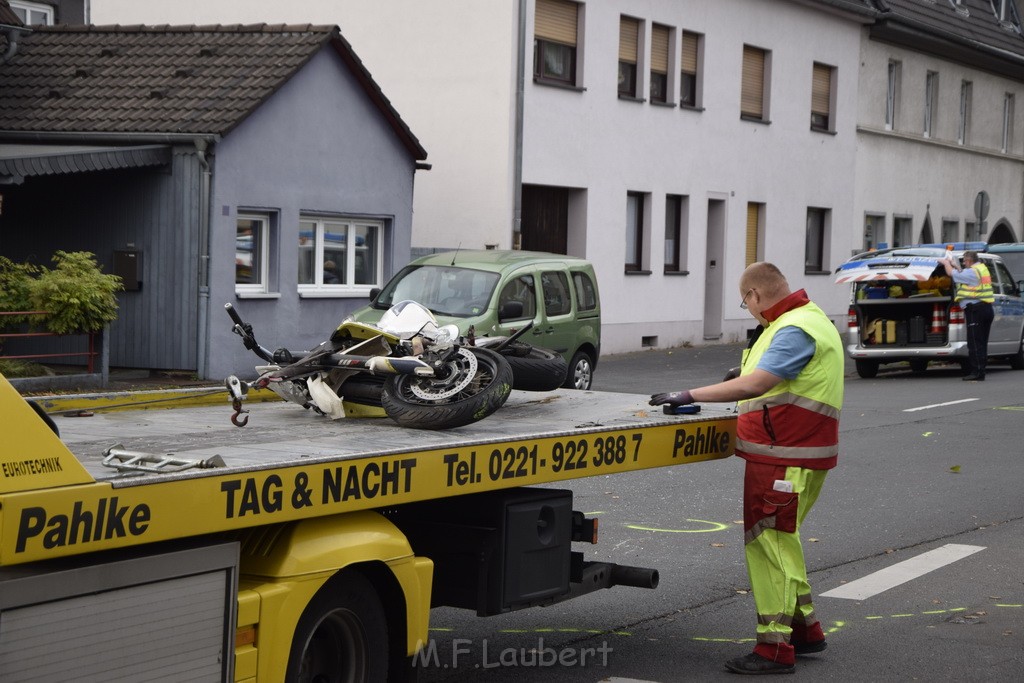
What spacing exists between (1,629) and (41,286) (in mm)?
13832

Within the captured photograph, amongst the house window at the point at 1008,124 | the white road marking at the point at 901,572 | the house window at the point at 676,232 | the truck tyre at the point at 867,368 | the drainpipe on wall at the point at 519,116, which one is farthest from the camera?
the house window at the point at 1008,124

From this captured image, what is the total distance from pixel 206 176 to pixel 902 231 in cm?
2410

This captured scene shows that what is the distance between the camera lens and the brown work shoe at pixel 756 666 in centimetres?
661

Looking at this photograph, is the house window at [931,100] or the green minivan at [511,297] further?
the house window at [931,100]

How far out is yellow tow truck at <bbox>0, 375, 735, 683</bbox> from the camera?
405cm

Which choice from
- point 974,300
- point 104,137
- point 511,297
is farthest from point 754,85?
point 511,297

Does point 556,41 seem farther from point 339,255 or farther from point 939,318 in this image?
point 939,318

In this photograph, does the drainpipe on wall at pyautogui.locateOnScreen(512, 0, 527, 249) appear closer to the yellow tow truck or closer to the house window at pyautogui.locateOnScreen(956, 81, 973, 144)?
the yellow tow truck

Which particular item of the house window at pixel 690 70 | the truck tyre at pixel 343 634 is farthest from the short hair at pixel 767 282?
the house window at pixel 690 70

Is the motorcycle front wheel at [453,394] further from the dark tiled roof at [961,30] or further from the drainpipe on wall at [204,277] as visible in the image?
the dark tiled roof at [961,30]

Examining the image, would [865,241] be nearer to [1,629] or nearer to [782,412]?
[782,412]

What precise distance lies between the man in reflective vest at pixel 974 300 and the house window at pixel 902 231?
16.7 m

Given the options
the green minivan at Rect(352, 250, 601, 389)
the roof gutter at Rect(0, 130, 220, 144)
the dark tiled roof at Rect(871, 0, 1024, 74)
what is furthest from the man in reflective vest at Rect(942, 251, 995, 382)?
the dark tiled roof at Rect(871, 0, 1024, 74)

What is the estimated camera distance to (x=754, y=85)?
32688 mm
